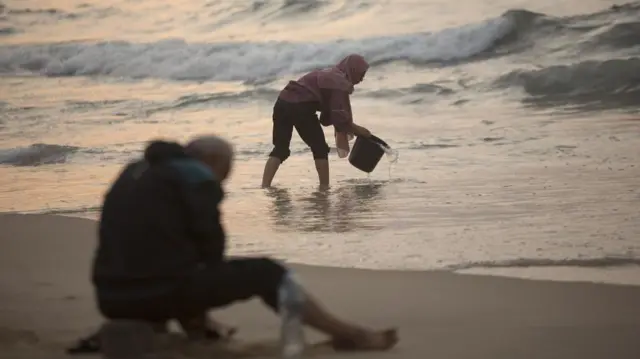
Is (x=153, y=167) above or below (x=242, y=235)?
above

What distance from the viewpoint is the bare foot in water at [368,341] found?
3592 mm

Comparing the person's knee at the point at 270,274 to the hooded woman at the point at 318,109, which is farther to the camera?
the hooded woman at the point at 318,109

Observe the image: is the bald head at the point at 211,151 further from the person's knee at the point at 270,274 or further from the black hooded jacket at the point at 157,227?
the person's knee at the point at 270,274

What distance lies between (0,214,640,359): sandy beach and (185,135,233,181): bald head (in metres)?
0.61

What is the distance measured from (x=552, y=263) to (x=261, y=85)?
38.7 feet

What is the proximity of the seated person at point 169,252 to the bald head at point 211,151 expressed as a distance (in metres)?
0.06

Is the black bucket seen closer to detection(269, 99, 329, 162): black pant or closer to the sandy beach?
detection(269, 99, 329, 162): black pant

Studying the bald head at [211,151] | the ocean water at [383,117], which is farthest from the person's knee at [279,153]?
the bald head at [211,151]

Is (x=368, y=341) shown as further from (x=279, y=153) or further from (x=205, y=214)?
(x=279, y=153)

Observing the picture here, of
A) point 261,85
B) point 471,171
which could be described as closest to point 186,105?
point 261,85

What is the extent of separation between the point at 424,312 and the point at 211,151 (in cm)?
122

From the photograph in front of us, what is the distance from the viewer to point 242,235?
6469 mm

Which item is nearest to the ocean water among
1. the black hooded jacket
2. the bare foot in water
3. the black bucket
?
the black bucket

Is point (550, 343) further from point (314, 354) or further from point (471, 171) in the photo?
point (471, 171)
